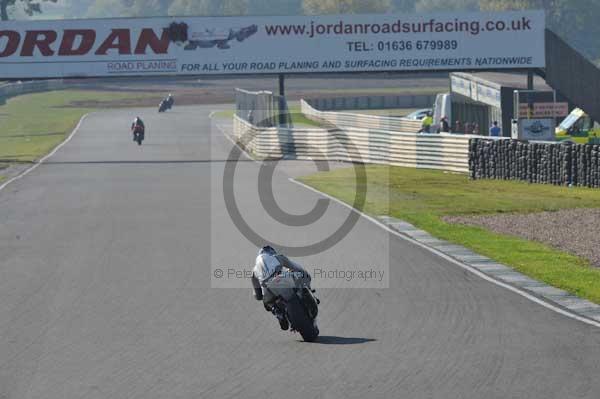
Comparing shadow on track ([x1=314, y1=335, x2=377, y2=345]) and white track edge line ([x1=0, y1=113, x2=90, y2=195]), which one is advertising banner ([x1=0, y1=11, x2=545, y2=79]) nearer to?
white track edge line ([x1=0, y1=113, x2=90, y2=195])

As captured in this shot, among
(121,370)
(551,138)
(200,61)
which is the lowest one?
(121,370)

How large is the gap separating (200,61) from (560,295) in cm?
3143

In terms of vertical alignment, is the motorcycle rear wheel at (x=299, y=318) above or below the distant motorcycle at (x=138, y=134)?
below

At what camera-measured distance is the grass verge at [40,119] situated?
53.0 m

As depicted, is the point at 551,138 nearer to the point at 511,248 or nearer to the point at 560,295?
the point at 511,248

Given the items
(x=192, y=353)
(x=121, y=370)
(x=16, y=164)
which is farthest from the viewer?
(x=16, y=164)

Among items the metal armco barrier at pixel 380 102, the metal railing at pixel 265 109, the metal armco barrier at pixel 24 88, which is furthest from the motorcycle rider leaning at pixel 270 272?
the metal armco barrier at pixel 24 88

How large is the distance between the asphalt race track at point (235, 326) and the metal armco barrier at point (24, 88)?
78064 millimetres

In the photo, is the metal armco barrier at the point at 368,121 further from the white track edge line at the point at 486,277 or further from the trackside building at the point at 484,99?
the white track edge line at the point at 486,277

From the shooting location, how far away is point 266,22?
43.9m

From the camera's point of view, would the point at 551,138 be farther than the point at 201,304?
Yes

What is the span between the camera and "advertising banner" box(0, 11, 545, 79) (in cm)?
4375

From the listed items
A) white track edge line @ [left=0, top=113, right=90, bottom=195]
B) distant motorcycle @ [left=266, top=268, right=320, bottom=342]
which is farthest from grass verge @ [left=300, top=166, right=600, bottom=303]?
white track edge line @ [left=0, top=113, right=90, bottom=195]

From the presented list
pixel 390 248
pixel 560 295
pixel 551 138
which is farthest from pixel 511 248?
pixel 551 138
